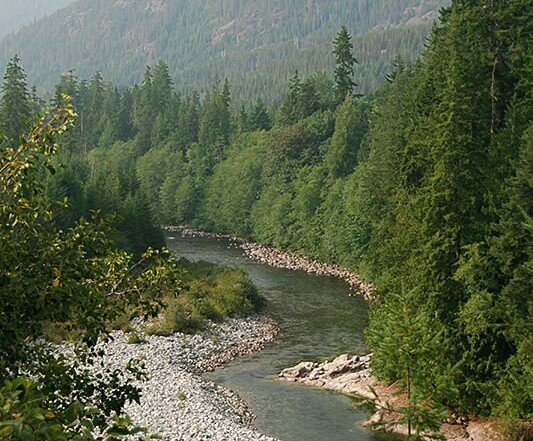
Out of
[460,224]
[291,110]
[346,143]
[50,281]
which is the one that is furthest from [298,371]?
[291,110]

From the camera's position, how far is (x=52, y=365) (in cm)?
958

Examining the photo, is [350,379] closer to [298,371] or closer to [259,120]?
[298,371]

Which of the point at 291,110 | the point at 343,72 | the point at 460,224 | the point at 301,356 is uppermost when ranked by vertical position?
the point at 343,72

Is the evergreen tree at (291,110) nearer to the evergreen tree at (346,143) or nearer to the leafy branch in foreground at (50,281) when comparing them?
the evergreen tree at (346,143)

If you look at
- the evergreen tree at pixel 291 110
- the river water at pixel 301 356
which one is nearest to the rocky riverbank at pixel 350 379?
the river water at pixel 301 356

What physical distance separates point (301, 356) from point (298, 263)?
107 ft

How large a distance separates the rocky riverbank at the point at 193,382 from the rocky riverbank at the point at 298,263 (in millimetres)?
13702

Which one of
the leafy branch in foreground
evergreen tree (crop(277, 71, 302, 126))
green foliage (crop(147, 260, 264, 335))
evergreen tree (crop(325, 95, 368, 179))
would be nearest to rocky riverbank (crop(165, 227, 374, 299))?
green foliage (crop(147, 260, 264, 335))

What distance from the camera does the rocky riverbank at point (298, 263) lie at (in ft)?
200

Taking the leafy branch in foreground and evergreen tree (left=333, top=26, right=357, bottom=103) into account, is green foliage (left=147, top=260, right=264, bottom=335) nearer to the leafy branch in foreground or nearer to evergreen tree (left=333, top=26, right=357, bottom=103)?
the leafy branch in foreground

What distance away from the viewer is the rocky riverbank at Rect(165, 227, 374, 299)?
200 ft

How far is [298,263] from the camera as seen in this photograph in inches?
2876

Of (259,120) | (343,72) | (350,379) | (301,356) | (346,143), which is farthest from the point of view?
(259,120)

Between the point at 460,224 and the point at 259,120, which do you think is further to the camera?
the point at 259,120
